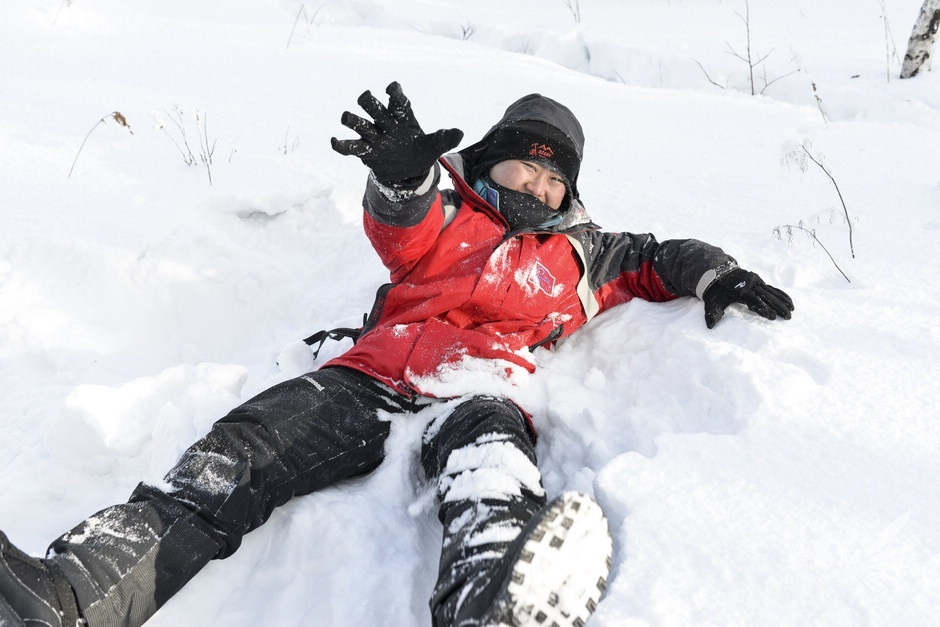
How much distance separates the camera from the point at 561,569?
1120 millimetres

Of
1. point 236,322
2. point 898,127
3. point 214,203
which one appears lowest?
point 898,127

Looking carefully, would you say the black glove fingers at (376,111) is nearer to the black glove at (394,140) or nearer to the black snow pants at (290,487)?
the black glove at (394,140)

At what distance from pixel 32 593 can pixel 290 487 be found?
1.82ft

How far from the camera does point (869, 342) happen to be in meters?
1.88

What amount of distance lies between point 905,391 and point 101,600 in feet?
6.14

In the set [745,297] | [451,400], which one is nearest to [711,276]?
[745,297]

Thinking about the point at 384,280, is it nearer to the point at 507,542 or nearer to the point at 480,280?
the point at 480,280

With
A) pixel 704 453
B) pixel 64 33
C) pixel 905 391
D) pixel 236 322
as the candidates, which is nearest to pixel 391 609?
pixel 704 453

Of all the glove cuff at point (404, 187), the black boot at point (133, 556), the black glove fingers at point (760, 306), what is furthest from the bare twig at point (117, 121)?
the black glove fingers at point (760, 306)

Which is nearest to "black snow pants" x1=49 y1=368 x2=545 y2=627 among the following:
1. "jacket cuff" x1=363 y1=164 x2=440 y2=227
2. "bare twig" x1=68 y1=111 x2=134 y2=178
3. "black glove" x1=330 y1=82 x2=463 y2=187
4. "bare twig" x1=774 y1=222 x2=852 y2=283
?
"jacket cuff" x1=363 y1=164 x2=440 y2=227

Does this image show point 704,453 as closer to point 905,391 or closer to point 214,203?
point 905,391

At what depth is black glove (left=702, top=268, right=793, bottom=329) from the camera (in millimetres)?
2014

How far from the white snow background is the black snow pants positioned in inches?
3.4

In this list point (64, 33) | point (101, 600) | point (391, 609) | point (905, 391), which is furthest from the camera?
point (64, 33)
